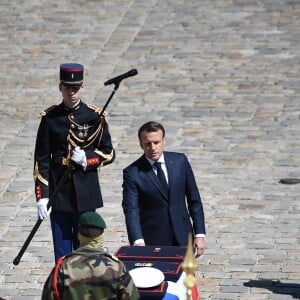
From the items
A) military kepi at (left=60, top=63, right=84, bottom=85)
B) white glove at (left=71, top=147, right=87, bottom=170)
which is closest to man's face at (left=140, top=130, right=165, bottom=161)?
white glove at (left=71, top=147, right=87, bottom=170)

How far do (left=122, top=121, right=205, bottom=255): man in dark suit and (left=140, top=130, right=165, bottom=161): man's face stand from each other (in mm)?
11

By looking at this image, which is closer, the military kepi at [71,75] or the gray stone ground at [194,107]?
the military kepi at [71,75]

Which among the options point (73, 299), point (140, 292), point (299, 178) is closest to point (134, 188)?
point (140, 292)

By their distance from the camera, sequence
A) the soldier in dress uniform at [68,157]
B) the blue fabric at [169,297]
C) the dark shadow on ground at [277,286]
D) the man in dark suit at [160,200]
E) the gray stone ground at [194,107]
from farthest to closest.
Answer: the gray stone ground at [194,107]
the dark shadow on ground at [277,286]
the soldier in dress uniform at [68,157]
the man in dark suit at [160,200]
the blue fabric at [169,297]

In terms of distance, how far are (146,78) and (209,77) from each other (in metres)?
0.83

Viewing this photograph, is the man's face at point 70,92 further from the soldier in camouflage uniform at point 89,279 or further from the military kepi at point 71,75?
the soldier in camouflage uniform at point 89,279

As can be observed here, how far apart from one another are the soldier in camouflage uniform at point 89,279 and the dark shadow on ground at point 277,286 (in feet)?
10.5

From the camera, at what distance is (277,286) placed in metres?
8.94

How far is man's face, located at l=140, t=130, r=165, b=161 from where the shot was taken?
760cm

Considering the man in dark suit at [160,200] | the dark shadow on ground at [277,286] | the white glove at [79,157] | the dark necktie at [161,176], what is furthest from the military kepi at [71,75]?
the dark shadow on ground at [277,286]

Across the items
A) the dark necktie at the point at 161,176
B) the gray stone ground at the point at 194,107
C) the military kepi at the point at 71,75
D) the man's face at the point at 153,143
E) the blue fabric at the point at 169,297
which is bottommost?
the gray stone ground at the point at 194,107

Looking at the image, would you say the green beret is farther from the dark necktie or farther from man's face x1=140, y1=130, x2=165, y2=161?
the dark necktie

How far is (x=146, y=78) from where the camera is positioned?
48.1ft

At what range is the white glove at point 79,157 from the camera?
8172mm
